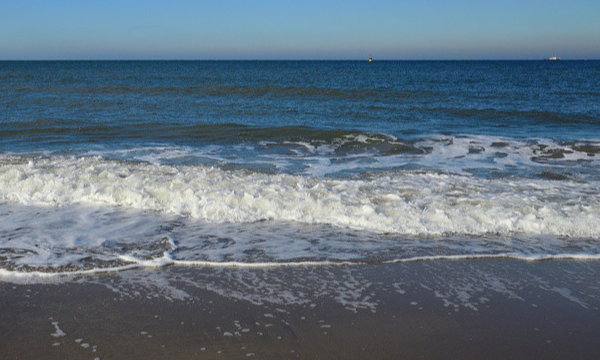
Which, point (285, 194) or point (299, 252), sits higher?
point (285, 194)

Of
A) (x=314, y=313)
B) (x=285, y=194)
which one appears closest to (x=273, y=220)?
(x=285, y=194)

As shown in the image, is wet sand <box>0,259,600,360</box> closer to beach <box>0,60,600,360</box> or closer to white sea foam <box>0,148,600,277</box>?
beach <box>0,60,600,360</box>

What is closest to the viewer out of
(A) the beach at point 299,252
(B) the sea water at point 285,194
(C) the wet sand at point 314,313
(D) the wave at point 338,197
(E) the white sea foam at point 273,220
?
(C) the wet sand at point 314,313

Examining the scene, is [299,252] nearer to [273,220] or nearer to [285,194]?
Answer: [273,220]

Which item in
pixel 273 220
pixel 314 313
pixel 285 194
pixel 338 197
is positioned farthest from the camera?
pixel 285 194

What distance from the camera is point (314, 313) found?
3.66 m

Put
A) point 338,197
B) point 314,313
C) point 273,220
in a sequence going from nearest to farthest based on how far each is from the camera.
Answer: point 314,313 < point 273,220 < point 338,197

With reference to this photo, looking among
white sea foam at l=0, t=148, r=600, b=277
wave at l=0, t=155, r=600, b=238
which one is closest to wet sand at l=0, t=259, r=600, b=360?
white sea foam at l=0, t=148, r=600, b=277

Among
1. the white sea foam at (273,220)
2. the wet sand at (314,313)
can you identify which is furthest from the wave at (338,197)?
the wet sand at (314,313)

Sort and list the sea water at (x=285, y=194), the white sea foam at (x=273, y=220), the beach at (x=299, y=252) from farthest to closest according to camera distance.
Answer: the sea water at (x=285, y=194), the white sea foam at (x=273, y=220), the beach at (x=299, y=252)

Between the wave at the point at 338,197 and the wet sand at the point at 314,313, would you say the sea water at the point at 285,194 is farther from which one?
the wet sand at the point at 314,313

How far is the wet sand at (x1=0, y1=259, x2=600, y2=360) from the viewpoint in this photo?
3.16 meters

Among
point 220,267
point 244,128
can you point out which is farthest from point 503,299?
point 244,128

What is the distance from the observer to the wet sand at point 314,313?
3.16 meters
